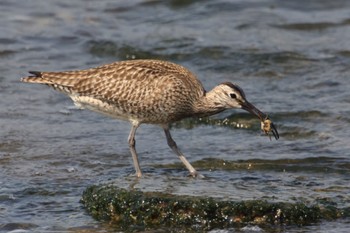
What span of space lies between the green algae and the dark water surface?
146 mm

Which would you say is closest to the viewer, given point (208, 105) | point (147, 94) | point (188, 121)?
point (147, 94)

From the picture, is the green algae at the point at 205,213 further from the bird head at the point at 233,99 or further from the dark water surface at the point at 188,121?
the bird head at the point at 233,99

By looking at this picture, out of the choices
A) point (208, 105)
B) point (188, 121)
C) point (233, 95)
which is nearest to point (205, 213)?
point (233, 95)

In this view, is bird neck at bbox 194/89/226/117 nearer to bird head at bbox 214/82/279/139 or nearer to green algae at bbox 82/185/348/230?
bird head at bbox 214/82/279/139

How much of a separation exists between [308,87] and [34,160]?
4770mm

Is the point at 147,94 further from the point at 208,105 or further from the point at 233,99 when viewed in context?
the point at 233,99

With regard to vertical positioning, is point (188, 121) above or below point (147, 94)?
below

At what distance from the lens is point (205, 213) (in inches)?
347

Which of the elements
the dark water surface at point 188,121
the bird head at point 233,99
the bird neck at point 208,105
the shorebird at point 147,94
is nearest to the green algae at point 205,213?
the dark water surface at point 188,121

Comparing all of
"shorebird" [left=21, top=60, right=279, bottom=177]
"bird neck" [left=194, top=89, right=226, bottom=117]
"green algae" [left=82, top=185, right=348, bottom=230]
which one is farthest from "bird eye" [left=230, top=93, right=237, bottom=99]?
"green algae" [left=82, top=185, right=348, bottom=230]

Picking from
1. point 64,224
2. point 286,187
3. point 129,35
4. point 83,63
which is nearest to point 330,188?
point 286,187

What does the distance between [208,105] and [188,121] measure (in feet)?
7.58

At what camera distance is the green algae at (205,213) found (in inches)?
347

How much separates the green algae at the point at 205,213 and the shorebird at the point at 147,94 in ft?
3.61
